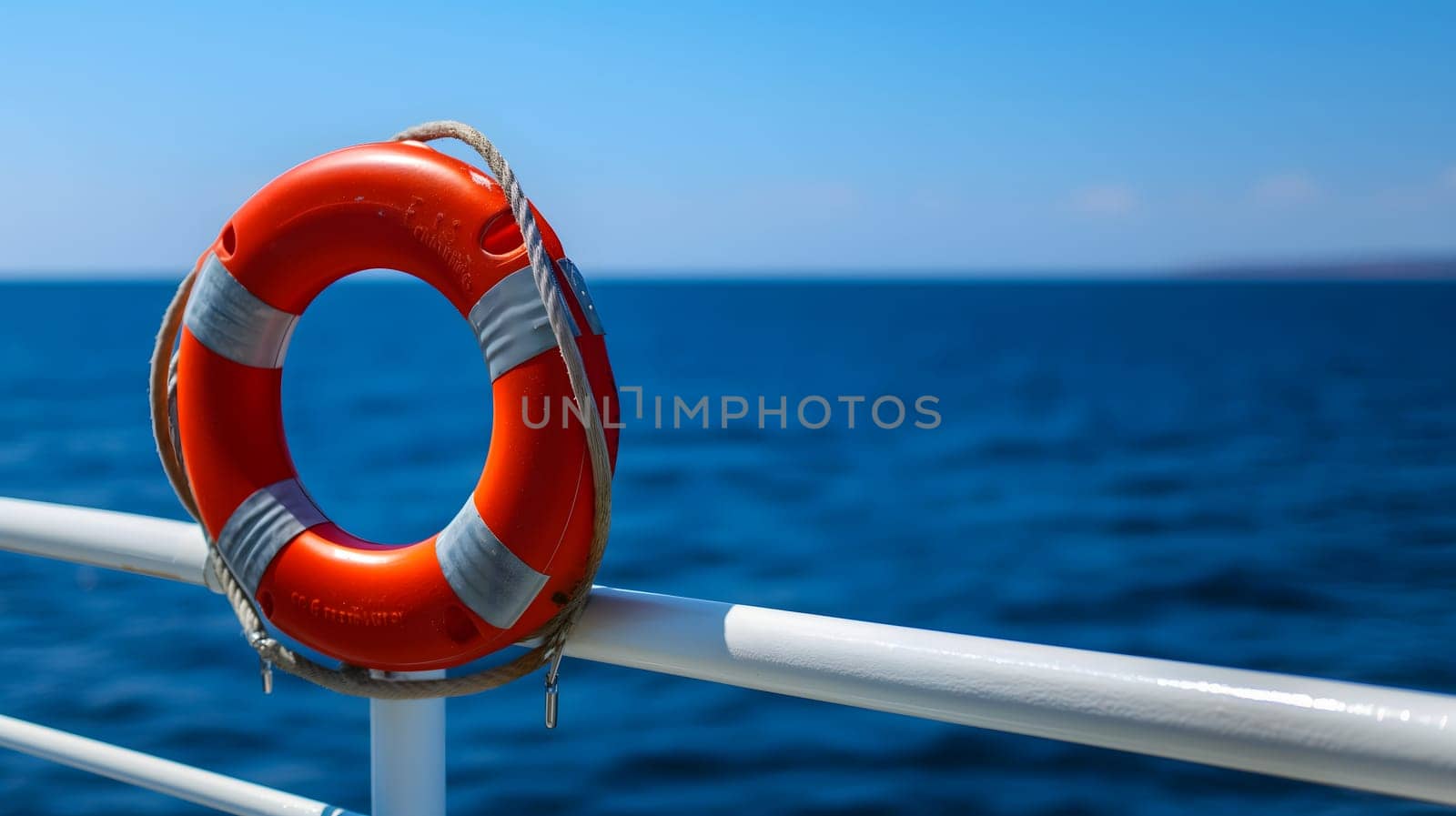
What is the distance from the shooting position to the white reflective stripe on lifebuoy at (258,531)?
1.00 m

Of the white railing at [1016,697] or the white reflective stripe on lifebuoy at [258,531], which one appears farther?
the white reflective stripe on lifebuoy at [258,531]

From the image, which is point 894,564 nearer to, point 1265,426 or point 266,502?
point 266,502

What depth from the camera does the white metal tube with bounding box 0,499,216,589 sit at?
40.8 inches

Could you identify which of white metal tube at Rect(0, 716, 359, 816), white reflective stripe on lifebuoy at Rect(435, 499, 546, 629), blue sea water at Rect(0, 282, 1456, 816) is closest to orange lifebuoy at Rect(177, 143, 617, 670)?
white reflective stripe on lifebuoy at Rect(435, 499, 546, 629)

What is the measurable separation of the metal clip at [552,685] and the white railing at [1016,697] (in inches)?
0.6

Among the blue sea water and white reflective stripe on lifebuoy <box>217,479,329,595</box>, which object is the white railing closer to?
white reflective stripe on lifebuoy <box>217,479,329,595</box>

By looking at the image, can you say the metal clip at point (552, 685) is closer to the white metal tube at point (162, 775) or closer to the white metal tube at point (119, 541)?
the white metal tube at point (162, 775)

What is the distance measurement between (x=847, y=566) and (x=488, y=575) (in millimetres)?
7615

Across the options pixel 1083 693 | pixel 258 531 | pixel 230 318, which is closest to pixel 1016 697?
pixel 1083 693

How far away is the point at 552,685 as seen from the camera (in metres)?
0.92

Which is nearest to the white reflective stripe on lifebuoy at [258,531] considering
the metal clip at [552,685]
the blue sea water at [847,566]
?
the metal clip at [552,685]

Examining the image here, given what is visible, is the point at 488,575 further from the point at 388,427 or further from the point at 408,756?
the point at 388,427

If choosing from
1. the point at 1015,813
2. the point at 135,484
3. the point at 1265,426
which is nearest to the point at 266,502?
the point at 1015,813

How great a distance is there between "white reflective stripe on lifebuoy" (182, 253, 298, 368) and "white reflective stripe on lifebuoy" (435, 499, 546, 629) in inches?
11.6
